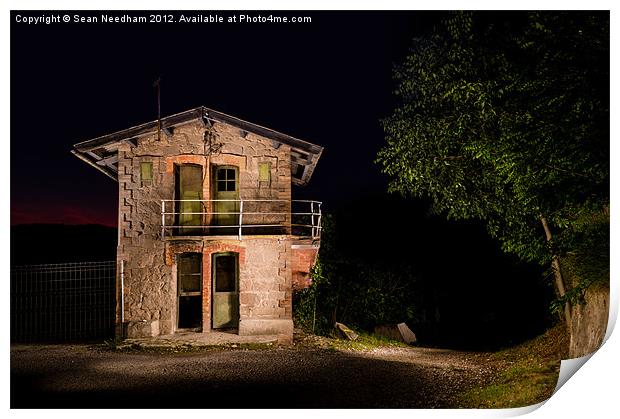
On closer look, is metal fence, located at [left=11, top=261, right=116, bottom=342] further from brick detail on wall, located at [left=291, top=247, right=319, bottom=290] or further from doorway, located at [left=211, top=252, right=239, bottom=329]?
brick detail on wall, located at [left=291, top=247, right=319, bottom=290]

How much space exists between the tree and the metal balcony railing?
250cm

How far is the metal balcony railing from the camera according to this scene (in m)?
12.9

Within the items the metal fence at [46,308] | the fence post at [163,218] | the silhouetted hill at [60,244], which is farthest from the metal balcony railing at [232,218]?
the silhouetted hill at [60,244]

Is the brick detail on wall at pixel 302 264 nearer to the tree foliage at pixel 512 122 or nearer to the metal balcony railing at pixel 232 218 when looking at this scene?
the metal balcony railing at pixel 232 218

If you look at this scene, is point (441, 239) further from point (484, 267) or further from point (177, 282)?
point (177, 282)

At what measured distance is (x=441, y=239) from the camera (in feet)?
70.7

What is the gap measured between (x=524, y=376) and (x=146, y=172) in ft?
28.8

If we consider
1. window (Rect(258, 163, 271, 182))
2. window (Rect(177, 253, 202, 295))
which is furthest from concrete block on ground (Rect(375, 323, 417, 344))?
window (Rect(258, 163, 271, 182))

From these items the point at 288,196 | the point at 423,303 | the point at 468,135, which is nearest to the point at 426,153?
the point at 468,135

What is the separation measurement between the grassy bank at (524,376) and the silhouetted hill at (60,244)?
15094 millimetres

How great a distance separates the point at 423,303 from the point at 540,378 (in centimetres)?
1280

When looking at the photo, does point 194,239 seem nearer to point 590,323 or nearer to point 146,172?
point 146,172

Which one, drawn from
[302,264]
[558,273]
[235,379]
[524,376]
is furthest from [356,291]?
[235,379]

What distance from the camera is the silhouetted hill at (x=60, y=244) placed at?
64.8ft
